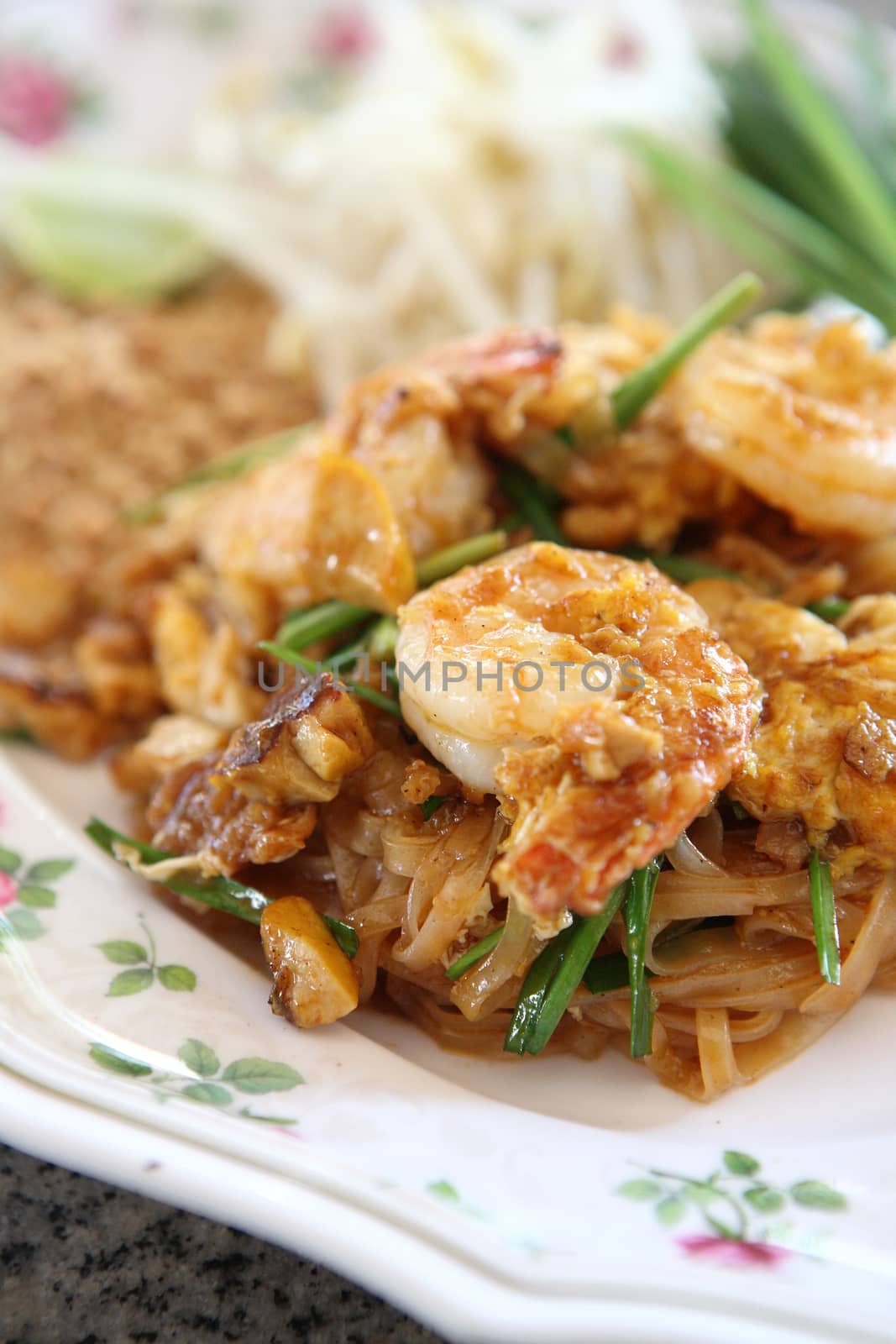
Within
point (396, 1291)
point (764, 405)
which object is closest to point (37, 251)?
point (764, 405)

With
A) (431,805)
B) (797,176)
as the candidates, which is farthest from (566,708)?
(797,176)

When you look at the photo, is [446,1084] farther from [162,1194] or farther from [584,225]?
[584,225]

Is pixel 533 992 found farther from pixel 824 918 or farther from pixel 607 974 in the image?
pixel 824 918

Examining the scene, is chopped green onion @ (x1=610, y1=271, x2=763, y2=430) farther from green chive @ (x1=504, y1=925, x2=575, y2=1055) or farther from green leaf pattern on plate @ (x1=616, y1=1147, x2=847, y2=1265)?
green leaf pattern on plate @ (x1=616, y1=1147, x2=847, y2=1265)

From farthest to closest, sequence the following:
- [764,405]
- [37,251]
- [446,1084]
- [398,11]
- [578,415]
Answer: [398,11] → [37,251] → [578,415] → [764,405] → [446,1084]

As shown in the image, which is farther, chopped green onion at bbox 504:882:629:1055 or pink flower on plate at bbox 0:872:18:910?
pink flower on plate at bbox 0:872:18:910

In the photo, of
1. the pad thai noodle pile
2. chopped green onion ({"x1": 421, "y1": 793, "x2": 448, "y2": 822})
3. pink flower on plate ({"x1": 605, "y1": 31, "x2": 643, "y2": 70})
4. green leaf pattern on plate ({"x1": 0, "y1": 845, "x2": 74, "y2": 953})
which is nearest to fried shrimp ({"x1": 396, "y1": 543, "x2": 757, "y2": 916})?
the pad thai noodle pile
